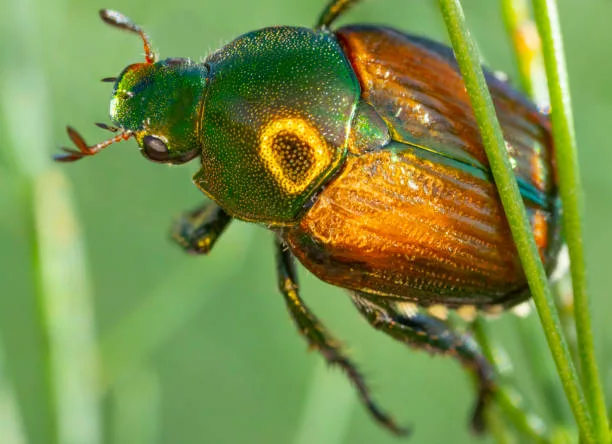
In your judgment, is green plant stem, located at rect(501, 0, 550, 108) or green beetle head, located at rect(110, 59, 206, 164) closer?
green plant stem, located at rect(501, 0, 550, 108)

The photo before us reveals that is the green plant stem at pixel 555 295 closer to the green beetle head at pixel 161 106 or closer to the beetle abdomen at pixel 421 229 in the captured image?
the beetle abdomen at pixel 421 229

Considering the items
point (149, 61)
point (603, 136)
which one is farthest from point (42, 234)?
point (603, 136)

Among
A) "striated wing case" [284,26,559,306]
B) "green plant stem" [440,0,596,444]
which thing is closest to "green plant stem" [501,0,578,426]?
"striated wing case" [284,26,559,306]

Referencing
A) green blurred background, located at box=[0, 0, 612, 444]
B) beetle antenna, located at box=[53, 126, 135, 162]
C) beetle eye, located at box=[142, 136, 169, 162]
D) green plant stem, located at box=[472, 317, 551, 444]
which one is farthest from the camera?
green blurred background, located at box=[0, 0, 612, 444]

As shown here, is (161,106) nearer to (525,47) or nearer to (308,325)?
(308,325)

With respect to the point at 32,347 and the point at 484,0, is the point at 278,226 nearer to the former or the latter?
the point at 484,0

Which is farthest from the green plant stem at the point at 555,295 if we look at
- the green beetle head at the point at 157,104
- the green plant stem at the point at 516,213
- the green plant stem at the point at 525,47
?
the green beetle head at the point at 157,104

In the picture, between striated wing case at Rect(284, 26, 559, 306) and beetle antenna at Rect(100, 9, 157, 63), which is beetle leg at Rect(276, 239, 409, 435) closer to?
striated wing case at Rect(284, 26, 559, 306)

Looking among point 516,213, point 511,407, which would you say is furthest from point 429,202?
point 516,213
